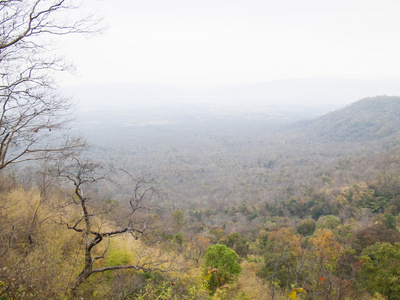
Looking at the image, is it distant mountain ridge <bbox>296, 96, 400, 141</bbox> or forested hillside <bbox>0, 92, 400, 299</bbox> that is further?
distant mountain ridge <bbox>296, 96, 400, 141</bbox>

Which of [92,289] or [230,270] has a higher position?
[92,289]

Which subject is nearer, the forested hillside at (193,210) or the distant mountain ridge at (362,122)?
the forested hillside at (193,210)

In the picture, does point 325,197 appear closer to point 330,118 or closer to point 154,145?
point 154,145

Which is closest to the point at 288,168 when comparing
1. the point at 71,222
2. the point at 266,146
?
the point at 266,146

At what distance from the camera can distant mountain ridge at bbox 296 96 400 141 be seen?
301ft

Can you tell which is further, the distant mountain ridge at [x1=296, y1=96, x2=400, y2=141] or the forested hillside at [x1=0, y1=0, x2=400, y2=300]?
the distant mountain ridge at [x1=296, y1=96, x2=400, y2=141]

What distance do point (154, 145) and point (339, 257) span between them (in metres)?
97.2

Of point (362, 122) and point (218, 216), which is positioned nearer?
point (218, 216)

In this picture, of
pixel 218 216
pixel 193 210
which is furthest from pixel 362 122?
pixel 193 210

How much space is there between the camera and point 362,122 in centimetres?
10169

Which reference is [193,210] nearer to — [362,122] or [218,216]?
[218,216]

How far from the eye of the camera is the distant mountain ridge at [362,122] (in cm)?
9169

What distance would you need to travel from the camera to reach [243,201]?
161ft

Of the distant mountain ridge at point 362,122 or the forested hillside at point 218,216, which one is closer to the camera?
the forested hillside at point 218,216
